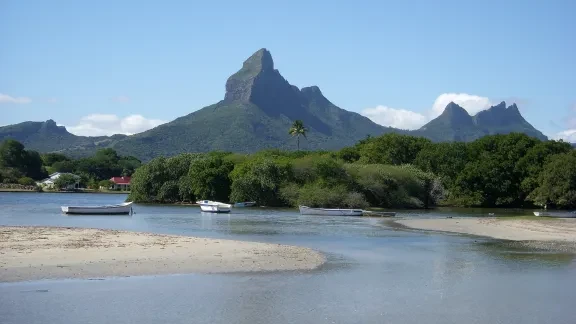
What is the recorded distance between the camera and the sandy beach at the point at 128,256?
26438 mm

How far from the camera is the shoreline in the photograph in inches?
1773

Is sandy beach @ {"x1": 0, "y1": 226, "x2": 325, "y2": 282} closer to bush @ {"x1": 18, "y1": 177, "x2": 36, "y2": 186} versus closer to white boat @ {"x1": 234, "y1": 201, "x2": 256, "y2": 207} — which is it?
white boat @ {"x1": 234, "y1": 201, "x2": 256, "y2": 207}

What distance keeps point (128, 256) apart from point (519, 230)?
3543cm

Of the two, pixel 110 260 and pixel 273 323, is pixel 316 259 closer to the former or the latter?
pixel 110 260

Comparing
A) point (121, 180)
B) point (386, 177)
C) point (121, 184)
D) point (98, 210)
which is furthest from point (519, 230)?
point (121, 180)

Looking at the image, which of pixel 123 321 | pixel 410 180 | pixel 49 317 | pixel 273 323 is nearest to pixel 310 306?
pixel 273 323

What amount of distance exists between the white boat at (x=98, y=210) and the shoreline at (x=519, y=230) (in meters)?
28.0

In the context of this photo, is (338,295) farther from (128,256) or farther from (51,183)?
(51,183)

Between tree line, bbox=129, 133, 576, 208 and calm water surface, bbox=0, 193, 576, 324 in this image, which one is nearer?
calm water surface, bbox=0, 193, 576, 324

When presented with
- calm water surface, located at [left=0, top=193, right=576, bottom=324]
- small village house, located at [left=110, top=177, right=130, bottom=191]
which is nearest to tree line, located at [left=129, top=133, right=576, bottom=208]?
calm water surface, located at [left=0, top=193, right=576, bottom=324]

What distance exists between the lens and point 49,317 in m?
19.2

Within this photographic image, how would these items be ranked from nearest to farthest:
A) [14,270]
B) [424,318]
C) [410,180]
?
[424,318]
[14,270]
[410,180]

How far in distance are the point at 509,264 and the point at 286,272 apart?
11766 mm

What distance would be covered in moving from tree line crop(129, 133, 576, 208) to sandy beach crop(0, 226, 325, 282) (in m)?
53.2
